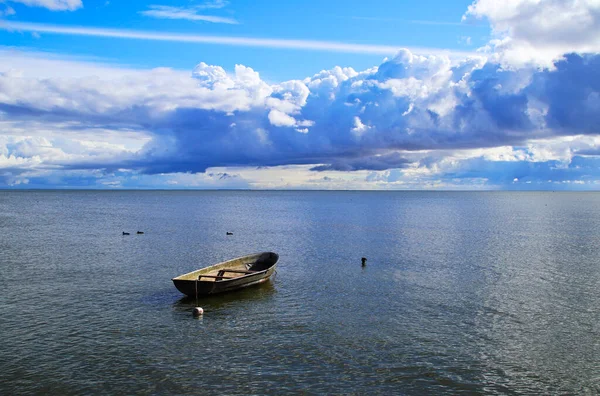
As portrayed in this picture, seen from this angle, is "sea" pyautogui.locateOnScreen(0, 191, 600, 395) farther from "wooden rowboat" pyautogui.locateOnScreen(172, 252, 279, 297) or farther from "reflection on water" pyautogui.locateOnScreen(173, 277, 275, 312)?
"wooden rowboat" pyautogui.locateOnScreen(172, 252, 279, 297)

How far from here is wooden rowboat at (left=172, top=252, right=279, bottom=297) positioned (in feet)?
116

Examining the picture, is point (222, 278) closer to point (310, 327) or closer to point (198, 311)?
point (198, 311)

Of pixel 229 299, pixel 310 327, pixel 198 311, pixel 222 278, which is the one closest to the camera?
pixel 310 327

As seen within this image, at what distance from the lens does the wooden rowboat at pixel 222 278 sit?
3534 centimetres

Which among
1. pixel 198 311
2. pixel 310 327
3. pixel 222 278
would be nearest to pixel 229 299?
pixel 222 278

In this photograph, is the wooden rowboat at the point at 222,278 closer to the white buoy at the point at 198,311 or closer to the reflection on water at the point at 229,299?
the reflection on water at the point at 229,299

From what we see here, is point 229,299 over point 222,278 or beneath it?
beneath

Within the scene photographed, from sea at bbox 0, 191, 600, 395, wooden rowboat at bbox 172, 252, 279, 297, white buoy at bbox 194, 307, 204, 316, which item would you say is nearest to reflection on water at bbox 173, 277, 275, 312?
sea at bbox 0, 191, 600, 395

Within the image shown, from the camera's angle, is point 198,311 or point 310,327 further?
point 198,311

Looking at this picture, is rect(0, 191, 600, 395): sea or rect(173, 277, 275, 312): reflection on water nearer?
rect(0, 191, 600, 395): sea

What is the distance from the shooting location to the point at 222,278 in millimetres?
38656

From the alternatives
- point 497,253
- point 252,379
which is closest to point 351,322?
point 252,379

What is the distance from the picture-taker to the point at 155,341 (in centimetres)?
2608

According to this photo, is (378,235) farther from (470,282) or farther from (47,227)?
(47,227)
